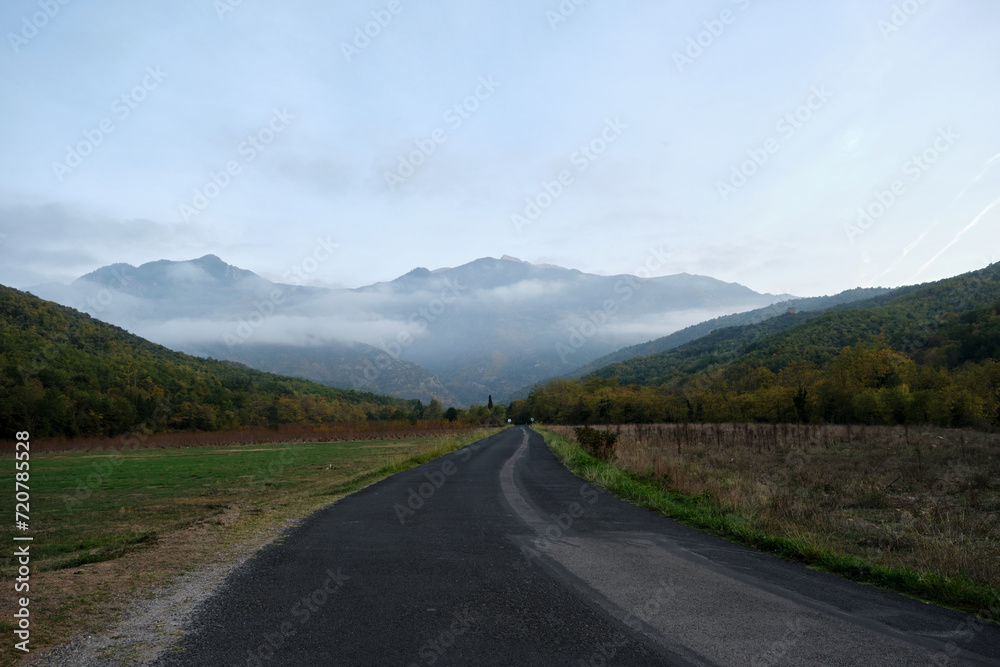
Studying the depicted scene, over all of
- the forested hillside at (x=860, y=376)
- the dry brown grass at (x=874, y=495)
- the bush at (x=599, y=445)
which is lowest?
the dry brown grass at (x=874, y=495)

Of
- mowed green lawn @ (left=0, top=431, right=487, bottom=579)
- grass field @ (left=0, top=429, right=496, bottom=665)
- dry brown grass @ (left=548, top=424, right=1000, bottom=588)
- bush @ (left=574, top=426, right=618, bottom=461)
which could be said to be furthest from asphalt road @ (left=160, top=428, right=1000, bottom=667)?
bush @ (left=574, top=426, right=618, bottom=461)

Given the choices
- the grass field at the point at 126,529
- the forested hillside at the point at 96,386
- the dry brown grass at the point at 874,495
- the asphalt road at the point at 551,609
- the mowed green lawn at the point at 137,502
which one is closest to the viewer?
the asphalt road at the point at 551,609

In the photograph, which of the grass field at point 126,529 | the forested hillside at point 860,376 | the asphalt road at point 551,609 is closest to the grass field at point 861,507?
the asphalt road at point 551,609

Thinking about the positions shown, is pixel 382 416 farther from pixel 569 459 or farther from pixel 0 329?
pixel 569 459

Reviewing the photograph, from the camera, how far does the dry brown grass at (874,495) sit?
8.16 metres

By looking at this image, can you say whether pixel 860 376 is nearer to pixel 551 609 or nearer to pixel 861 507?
pixel 861 507

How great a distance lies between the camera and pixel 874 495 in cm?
1472

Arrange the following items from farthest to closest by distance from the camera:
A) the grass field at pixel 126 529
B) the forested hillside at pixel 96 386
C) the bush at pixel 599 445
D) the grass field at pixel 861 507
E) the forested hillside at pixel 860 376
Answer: the forested hillside at pixel 96 386 → the forested hillside at pixel 860 376 → the bush at pixel 599 445 → the grass field at pixel 861 507 → the grass field at pixel 126 529

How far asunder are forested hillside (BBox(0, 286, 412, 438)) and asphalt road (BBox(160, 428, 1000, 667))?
73.5m

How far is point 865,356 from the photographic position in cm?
6638

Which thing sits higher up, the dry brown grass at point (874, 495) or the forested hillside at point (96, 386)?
the forested hillside at point (96, 386)

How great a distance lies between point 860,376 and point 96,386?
11282 centimetres

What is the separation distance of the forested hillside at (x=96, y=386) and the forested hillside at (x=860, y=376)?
65.7 m

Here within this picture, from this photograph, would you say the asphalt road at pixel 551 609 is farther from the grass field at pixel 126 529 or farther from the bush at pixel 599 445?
the bush at pixel 599 445
